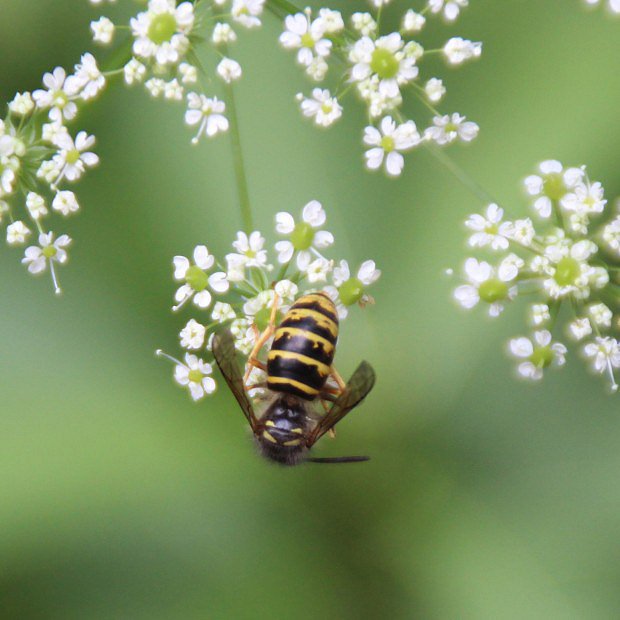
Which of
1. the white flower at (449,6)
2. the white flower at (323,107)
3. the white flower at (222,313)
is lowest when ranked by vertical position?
the white flower at (222,313)

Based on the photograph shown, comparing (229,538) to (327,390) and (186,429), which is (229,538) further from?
(327,390)

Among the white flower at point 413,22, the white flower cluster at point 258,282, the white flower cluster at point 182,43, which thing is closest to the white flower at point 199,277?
the white flower cluster at point 258,282

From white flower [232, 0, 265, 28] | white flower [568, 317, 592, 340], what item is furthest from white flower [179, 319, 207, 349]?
white flower [568, 317, 592, 340]

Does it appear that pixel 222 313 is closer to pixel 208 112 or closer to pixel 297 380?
pixel 297 380

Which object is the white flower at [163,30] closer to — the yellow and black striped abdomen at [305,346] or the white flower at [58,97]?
the white flower at [58,97]

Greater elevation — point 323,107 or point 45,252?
point 323,107

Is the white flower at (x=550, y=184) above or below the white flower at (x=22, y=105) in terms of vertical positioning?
below

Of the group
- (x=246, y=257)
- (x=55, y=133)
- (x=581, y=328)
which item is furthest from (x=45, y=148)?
(x=581, y=328)

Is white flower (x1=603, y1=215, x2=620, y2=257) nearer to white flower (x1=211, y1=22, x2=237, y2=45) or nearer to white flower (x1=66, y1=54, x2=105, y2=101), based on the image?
white flower (x1=211, y1=22, x2=237, y2=45)
